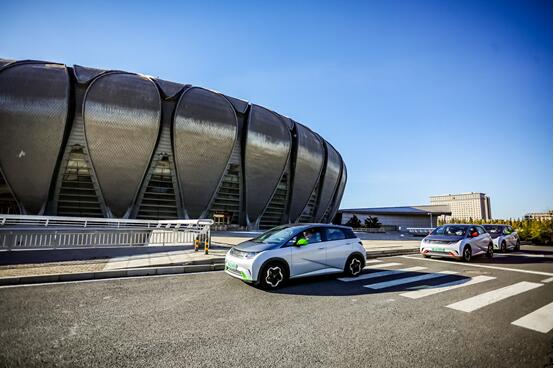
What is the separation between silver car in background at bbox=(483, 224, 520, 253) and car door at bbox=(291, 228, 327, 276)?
14.6 metres

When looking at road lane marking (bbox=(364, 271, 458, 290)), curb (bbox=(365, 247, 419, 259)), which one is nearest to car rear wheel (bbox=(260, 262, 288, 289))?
road lane marking (bbox=(364, 271, 458, 290))

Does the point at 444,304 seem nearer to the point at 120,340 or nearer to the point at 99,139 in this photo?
the point at 120,340

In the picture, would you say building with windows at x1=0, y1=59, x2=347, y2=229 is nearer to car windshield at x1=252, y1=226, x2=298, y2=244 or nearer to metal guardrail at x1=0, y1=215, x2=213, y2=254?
metal guardrail at x1=0, y1=215, x2=213, y2=254

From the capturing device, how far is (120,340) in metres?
3.45

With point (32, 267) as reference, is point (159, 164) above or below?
above

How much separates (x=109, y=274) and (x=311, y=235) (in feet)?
18.3

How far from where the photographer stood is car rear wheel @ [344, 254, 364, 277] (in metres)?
7.88

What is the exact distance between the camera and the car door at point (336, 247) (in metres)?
7.49

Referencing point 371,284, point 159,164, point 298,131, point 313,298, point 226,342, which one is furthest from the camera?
point 298,131

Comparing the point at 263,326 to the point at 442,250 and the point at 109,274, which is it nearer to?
the point at 109,274

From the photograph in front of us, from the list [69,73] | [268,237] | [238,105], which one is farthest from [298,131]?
[268,237]

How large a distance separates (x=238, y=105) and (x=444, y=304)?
35232 millimetres

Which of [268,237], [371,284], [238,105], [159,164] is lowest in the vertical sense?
[371,284]

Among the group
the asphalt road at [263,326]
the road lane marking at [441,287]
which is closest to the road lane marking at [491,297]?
the asphalt road at [263,326]
